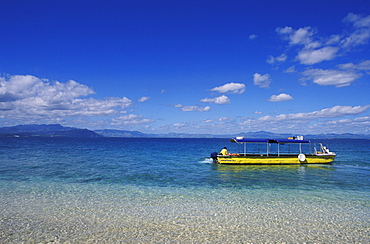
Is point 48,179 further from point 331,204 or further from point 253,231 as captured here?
point 331,204

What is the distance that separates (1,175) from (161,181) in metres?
14.4

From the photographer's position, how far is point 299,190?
17.0m

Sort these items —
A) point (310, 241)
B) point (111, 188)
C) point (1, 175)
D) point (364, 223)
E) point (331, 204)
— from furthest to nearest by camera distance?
1. point (1, 175)
2. point (111, 188)
3. point (331, 204)
4. point (364, 223)
5. point (310, 241)

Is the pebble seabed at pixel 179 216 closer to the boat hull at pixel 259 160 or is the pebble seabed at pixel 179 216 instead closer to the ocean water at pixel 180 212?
the ocean water at pixel 180 212

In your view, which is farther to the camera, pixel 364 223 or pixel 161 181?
pixel 161 181

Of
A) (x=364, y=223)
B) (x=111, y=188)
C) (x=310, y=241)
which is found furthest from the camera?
(x=111, y=188)

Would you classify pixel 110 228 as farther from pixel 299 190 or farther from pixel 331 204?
pixel 299 190

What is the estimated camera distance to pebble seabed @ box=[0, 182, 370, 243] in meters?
8.58

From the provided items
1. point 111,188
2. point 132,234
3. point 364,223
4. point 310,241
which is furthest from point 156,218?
point 364,223

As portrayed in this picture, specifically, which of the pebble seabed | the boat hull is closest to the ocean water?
the pebble seabed

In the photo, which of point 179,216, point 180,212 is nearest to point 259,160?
point 180,212

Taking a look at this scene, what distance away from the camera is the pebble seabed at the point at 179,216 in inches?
338

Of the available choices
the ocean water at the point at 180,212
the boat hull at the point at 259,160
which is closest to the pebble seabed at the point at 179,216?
the ocean water at the point at 180,212

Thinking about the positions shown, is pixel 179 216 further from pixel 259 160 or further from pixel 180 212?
pixel 259 160
